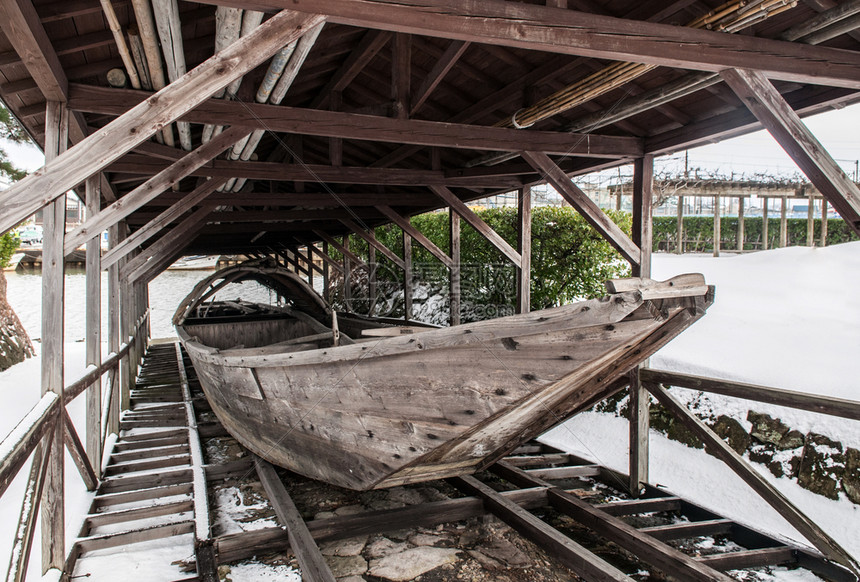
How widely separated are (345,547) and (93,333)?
8.46 ft

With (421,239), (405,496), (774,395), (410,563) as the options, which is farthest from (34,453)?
(421,239)

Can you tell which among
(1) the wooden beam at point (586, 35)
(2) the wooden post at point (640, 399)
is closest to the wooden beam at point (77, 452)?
(1) the wooden beam at point (586, 35)

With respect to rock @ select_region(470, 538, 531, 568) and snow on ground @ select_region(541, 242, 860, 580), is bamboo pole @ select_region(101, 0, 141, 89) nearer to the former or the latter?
rock @ select_region(470, 538, 531, 568)

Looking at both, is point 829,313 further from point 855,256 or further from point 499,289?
point 499,289

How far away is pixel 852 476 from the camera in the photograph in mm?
4176

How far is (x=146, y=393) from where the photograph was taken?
6.88 metres

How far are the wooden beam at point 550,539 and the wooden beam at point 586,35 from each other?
8.15ft

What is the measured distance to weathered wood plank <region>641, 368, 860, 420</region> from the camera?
259cm

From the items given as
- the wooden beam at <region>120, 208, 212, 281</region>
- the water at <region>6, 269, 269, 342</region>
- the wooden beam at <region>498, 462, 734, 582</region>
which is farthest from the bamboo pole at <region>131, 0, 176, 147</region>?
the water at <region>6, 269, 269, 342</region>

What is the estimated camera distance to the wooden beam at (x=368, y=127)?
10.8 ft

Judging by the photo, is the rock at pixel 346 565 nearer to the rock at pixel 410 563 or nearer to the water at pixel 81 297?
the rock at pixel 410 563

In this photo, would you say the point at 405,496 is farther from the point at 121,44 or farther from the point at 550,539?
the point at 121,44

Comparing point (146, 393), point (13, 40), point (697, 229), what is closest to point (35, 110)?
point (13, 40)

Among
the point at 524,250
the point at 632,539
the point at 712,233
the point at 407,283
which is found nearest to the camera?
the point at 632,539
